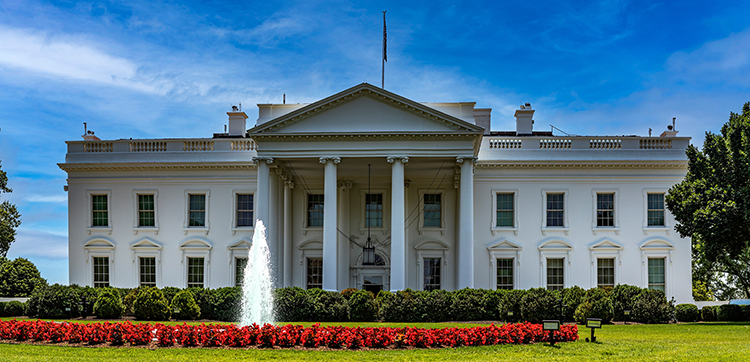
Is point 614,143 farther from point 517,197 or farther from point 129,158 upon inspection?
point 129,158

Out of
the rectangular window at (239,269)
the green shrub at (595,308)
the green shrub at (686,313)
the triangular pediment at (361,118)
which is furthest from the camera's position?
the rectangular window at (239,269)

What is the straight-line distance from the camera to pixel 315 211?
1264 inches

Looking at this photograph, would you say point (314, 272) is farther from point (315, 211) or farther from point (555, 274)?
point (555, 274)

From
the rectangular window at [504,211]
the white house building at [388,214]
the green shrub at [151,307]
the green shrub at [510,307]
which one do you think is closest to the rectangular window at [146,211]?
the white house building at [388,214]

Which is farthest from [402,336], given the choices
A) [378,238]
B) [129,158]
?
[129,158]

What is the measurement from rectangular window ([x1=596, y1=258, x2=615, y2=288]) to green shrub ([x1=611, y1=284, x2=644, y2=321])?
663 centimetres

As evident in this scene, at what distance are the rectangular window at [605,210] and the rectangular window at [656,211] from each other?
75.3 inches

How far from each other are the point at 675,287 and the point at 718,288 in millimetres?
23381

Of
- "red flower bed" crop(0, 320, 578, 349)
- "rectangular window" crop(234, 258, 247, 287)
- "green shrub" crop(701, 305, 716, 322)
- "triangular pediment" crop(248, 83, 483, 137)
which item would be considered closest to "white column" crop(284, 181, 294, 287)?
"rectangular window" crop(234, 258, 247, 287)

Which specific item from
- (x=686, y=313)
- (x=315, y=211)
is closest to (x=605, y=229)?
(x=686, y=313)

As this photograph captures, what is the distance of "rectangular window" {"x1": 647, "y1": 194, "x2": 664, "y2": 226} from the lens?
3047 centimetres

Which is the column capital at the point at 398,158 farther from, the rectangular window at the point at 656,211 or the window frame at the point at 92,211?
the window frame at the point at 92,211

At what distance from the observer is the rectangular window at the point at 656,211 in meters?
30.5

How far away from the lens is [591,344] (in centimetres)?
1536
